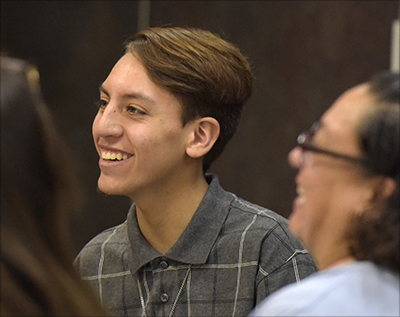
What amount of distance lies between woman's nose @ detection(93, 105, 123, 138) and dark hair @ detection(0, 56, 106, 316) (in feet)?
3.09

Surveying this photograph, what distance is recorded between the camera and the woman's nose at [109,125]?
5.68 feet

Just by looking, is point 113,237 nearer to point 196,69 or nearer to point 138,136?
point 138,136

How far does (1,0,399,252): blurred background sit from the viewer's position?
2.91 m

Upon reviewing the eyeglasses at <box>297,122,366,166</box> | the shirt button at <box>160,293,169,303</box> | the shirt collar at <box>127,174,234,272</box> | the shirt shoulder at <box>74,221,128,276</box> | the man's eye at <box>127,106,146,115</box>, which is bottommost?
the shirt button at <box>160,293,169,303</box>

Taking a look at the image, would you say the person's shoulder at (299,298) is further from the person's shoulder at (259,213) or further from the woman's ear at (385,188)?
the person's shoulder at (259,213)

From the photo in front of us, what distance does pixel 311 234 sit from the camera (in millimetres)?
1066

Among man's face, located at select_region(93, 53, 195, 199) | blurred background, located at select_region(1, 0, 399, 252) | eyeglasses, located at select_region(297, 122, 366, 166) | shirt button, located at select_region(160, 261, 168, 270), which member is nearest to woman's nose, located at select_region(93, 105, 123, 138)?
man's face, located at select_region(93, 53, 195, 199)

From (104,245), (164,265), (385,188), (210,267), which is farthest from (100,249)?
(385,188)

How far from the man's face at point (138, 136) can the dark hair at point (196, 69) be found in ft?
0.11

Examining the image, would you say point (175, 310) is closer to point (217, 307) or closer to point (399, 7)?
point (217, 307)

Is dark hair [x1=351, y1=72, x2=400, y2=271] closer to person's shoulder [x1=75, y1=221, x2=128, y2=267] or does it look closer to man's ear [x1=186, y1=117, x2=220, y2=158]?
man's ear [x1=186, y1=117, x2=220, y2=158]

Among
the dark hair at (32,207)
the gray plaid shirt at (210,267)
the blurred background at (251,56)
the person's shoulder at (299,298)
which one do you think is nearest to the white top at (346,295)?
the person's shoulder at (299,298)

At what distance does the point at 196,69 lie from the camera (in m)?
1.72

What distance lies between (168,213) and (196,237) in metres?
0.11
